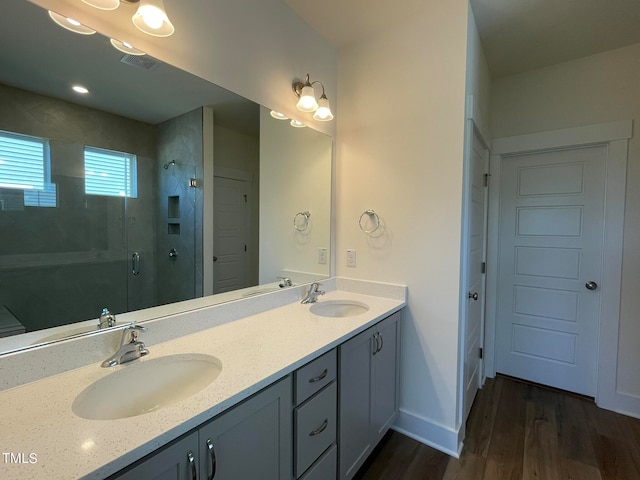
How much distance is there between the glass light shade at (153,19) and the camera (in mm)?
1077

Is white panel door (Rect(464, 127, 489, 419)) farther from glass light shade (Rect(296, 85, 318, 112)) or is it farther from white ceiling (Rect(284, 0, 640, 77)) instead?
glass light shade (Rect(296, 85, 318, 112))

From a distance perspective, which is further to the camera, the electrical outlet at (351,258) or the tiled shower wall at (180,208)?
the electrical outlet at (351,258)

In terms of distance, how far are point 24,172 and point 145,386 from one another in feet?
2.68

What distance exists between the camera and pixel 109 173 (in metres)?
1.14

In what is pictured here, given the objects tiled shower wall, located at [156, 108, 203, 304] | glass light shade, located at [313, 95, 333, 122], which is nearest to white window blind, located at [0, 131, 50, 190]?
tiled shower wall, located at [156, 108, 203, 304]

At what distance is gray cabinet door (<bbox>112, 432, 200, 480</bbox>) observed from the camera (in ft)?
2.19

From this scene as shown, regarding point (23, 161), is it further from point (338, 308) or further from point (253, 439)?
point (338, 308)

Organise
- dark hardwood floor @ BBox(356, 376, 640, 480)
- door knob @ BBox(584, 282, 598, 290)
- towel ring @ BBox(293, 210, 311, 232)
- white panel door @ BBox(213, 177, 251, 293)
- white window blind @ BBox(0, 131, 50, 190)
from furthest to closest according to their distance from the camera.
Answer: door knob @ BBox(584, 282, 598, 290) < towel ring @ BBox(293, 210, 311, 232) < dark hardwood floor @ BBox(356, 376, 640, 480) < white panel door @ BBox(213, 177, 251, 293) < white window blind @ BBox(0, 131, 50, 190)

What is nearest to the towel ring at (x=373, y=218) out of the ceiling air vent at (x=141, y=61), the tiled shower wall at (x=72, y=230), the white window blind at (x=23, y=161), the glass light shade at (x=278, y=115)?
the glass light shade at (x=278, y=115)

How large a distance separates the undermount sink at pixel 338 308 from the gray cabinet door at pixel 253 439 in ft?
2.89

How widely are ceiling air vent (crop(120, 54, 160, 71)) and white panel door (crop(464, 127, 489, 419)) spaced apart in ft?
6.04

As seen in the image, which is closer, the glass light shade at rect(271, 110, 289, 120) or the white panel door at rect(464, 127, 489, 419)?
the glass light shade at rect(271, 110, 289, 120)

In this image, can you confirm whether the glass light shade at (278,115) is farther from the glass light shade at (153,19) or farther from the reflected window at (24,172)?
the reflected window at (24,172)

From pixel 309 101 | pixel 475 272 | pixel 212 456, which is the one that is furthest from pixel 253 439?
pixel 475 272
